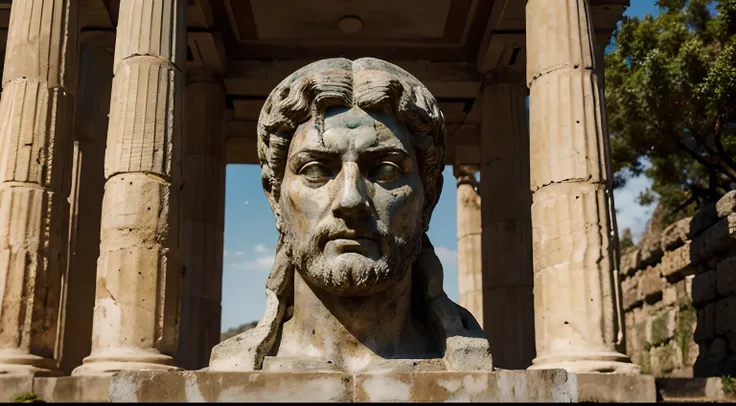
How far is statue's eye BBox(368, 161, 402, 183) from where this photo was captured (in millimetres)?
3900

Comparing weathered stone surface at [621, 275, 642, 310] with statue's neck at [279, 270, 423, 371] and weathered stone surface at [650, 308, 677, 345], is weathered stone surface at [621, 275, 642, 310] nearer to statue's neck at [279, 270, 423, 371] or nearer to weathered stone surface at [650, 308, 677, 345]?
weathered stone surface at [650, 308, 677, 345]

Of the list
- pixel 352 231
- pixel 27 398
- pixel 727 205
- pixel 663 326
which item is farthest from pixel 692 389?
pixel 352 231

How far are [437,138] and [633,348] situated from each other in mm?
18182

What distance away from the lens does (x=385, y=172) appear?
3.91 meters

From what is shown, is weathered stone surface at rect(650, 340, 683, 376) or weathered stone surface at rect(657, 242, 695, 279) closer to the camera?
weathered stone surface at rect(657, 242, 695, 279)

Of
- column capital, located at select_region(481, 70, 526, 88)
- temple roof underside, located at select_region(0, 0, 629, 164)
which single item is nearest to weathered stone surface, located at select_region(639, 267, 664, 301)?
temple roof underside, located at select_region(0, 0, 629, 164)

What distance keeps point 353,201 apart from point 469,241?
57.6 feet

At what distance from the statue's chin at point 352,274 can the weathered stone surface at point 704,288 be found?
12916 millimetres

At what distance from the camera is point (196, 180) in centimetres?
1576

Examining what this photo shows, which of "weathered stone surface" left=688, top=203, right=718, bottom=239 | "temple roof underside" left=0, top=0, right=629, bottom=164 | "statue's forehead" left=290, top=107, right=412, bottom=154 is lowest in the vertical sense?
"statue's forehead" left=290, top=107, right=412, bottom=154

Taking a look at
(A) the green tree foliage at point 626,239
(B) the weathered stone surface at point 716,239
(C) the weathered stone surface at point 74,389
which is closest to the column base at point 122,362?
(C) the weathered stone surface at point 74,389

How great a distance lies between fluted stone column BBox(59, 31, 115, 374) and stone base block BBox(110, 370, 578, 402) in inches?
432

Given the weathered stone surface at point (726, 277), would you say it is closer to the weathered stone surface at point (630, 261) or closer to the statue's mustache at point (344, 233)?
the weathered stone surface at point (630, 261)

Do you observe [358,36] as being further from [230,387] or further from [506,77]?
[230,387]
